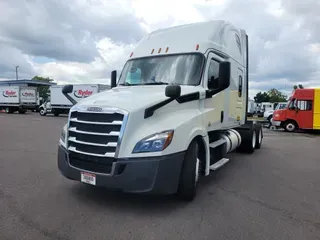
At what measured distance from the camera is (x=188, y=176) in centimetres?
445

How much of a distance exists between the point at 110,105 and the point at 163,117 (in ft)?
2.70

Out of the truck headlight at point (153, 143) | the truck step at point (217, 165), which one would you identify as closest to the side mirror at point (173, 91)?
the truck headlight at point (153, 143)

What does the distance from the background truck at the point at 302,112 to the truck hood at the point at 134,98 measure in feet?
52.7

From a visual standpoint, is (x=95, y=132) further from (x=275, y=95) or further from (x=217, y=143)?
(x=275, y=95)

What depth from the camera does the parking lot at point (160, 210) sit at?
356 centimetres

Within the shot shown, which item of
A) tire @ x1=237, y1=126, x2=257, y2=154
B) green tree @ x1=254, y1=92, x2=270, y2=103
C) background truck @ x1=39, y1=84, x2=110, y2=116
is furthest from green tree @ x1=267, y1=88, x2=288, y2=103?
tire @ x1=237, y1=126, x2=257, y2=154

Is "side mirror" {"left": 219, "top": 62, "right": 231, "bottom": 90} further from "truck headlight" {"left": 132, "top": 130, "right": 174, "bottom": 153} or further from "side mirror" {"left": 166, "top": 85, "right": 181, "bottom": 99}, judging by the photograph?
"truck headlight" {"left": 132, "top": 130, "right": 174, "bottom": 153}

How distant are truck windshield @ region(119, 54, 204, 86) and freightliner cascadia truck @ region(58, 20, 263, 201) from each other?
19mm

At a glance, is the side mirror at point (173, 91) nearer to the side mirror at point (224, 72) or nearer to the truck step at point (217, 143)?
the side mirror at point (224, 72)

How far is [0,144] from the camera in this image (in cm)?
1021

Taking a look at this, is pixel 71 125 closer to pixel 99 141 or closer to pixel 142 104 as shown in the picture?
pixel 99 141

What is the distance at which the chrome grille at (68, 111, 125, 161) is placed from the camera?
13.5ft

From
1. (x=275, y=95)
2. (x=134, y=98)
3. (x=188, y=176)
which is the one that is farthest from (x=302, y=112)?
(x=275, y=95)

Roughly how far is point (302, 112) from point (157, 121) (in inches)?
688
